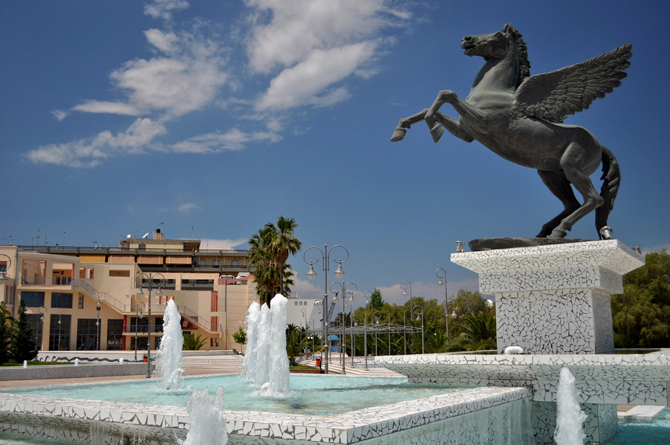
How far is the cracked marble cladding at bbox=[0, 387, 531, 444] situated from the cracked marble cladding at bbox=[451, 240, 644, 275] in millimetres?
2013

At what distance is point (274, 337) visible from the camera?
36.9 ft

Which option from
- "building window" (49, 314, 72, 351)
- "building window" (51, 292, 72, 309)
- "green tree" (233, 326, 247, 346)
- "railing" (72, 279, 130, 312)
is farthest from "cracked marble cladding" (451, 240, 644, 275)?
Answer: "building window" (51, 292, 72, 309)

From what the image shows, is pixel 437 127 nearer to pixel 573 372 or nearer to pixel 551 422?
pixel 573 372

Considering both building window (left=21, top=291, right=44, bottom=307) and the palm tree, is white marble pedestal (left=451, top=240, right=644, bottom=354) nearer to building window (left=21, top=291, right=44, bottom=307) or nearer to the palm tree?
the palm tree

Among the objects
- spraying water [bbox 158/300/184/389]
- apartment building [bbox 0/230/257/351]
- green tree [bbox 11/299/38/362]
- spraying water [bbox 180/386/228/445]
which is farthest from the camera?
apartment building [bbox 0/230/257/351]

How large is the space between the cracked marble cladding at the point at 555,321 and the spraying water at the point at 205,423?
16.1 ft

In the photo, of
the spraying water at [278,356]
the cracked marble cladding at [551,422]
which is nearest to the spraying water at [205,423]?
the cracked marble cladding at [551,422]

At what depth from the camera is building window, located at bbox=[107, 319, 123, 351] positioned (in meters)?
50.3

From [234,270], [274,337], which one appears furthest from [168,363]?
[234,270]

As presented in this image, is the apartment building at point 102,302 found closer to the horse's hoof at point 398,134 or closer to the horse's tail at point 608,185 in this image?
the horse's hoof at point 398,134

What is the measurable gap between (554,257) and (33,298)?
48505 millimetres

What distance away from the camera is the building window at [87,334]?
48906 millimetres

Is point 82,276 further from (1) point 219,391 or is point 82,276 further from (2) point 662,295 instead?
(1) point 219,391

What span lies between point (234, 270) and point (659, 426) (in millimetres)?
74243
